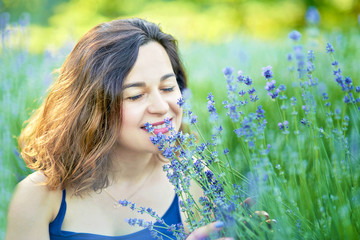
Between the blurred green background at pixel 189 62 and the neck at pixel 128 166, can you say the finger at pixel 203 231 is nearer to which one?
the blurred green background at pixel 189 62

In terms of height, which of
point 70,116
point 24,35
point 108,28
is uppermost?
point 24,35

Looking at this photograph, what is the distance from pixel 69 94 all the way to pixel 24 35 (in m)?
1.80

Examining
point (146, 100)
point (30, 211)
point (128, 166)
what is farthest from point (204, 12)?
point (30, 211)

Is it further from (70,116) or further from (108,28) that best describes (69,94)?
(108,28)

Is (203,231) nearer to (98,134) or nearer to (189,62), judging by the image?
(98,134)

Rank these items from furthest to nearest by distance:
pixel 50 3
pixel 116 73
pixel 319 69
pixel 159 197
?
1. pixel 50 3
2. pixel 319 69
3. pixel 159 197
4. pixel 116 73

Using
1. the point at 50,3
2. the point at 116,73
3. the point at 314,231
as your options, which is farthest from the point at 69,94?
the point at 50,3

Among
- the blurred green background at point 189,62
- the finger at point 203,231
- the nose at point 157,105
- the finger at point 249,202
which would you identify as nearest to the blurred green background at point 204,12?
the blurred green background at point 189,62

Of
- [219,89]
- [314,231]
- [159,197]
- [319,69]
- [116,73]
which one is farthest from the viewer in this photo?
[219,89]

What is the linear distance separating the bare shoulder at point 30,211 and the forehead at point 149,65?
681mm

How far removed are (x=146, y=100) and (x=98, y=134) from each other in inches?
12.6

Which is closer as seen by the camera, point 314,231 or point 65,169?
point 314,231

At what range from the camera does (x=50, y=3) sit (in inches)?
553

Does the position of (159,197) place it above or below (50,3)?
below
